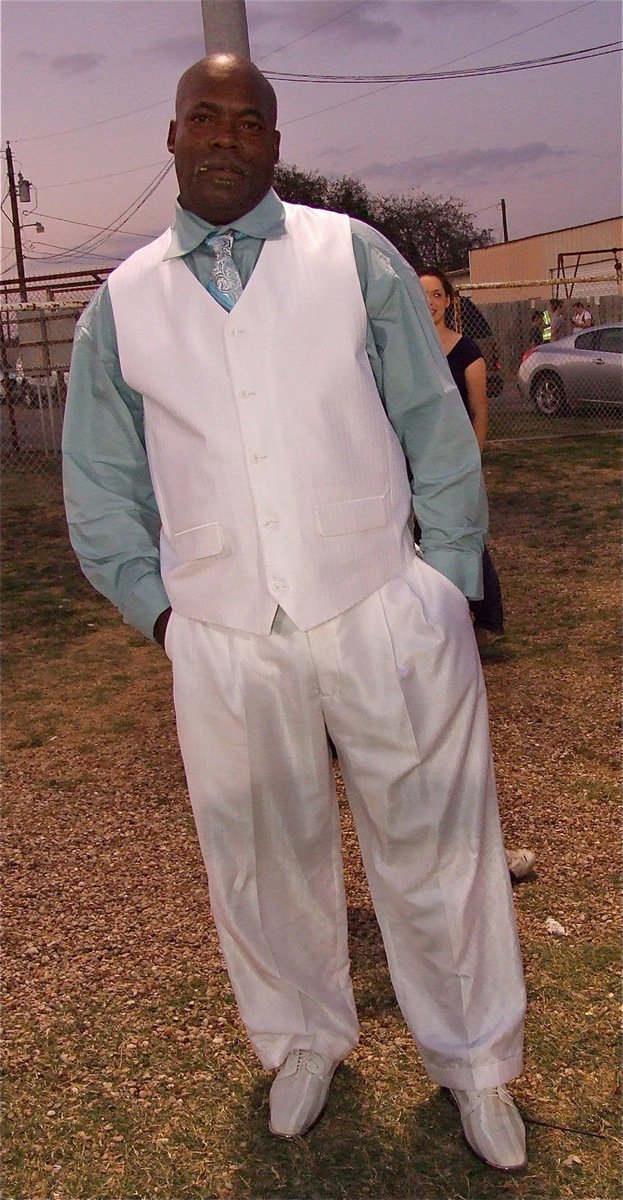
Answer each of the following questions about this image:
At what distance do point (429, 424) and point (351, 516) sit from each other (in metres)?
0.29

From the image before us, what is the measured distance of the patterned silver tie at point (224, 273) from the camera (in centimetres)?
238

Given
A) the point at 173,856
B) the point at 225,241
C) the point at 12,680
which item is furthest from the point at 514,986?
the point at 12,680

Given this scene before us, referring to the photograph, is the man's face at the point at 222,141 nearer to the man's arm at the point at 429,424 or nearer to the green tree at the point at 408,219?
the man's arm at the point at 429,424

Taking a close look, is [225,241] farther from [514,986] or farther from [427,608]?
[514,986]

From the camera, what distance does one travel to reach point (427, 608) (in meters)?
2.44

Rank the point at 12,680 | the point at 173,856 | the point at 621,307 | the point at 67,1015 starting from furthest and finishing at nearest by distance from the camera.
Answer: the point at 621,307
the point at 12,680
the point at 173,856
the point at 67,1015

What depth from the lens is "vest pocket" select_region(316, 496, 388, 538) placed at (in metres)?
2.35

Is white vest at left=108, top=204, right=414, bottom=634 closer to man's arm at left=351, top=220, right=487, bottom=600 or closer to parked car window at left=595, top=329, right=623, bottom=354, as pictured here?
man's arm at left=351, top=220, right=487, bottom=600

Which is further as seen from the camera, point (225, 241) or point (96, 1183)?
point (96, 1183)

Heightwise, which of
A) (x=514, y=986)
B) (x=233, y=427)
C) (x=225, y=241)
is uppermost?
(x=225, y=241)

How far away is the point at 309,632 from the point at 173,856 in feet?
7.03

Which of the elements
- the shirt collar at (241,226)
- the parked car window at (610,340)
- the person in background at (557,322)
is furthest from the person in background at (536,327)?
the shirt collar at (241,226)

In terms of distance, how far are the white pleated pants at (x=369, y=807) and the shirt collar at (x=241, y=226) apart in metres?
0.74

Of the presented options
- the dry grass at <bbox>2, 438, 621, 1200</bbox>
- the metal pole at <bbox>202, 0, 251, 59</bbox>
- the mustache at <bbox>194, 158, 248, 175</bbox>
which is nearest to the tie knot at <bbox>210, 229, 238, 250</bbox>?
the mustache at <bbox>194, 158, 248, 175</bbox>
